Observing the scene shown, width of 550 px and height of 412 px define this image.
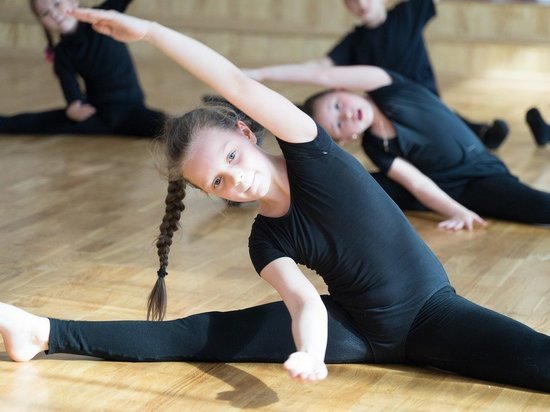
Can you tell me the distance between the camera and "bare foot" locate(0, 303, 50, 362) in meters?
1.81

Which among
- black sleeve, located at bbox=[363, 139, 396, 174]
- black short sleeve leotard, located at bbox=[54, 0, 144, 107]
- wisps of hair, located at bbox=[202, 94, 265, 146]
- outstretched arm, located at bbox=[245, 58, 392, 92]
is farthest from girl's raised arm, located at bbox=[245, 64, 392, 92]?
wisps of hair, located at bbox=[202, 94, 265, 146]

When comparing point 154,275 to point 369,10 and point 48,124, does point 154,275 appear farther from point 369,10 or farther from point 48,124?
point 48,124

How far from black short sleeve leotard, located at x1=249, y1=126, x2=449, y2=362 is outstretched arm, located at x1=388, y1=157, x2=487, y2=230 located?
3.40 ft

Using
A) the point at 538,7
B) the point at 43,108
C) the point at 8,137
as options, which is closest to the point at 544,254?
the point at 8,137

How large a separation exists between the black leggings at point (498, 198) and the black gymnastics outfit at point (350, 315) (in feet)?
3.50

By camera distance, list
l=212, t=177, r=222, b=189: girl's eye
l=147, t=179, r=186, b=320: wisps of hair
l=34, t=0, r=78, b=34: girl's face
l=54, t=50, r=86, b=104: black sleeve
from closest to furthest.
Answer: l=212, t=177, r=222, b=189: girl's eye → l=147, t=179, r=186, b=320: wisps of hair → l=34, t=0, r=78, b=34: girl's face → l=54, t=50, r=86, b=104: black sleeve

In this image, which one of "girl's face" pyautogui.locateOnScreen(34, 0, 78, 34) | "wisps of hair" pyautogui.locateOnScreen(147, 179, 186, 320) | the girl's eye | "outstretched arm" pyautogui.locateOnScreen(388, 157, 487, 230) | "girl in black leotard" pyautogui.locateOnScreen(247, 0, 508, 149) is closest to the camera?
the girl's eye

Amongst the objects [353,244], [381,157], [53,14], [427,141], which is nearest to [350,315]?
[353,244]

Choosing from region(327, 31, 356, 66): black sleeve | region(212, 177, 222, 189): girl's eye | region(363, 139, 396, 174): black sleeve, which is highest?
region(212, 177, 222, 189): girl's eye

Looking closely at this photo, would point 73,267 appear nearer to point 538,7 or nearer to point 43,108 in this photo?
point 43,108

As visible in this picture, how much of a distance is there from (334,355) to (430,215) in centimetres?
122

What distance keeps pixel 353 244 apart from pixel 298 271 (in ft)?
0.35

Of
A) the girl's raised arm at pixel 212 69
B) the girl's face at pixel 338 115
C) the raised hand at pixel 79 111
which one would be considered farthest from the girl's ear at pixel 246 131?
the raised hand at pixel 79 111

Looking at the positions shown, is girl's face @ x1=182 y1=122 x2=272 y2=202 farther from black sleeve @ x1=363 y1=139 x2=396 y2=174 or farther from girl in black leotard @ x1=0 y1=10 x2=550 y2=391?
black sleeve @ x1=363 y1=139 x2=396 y2=174
